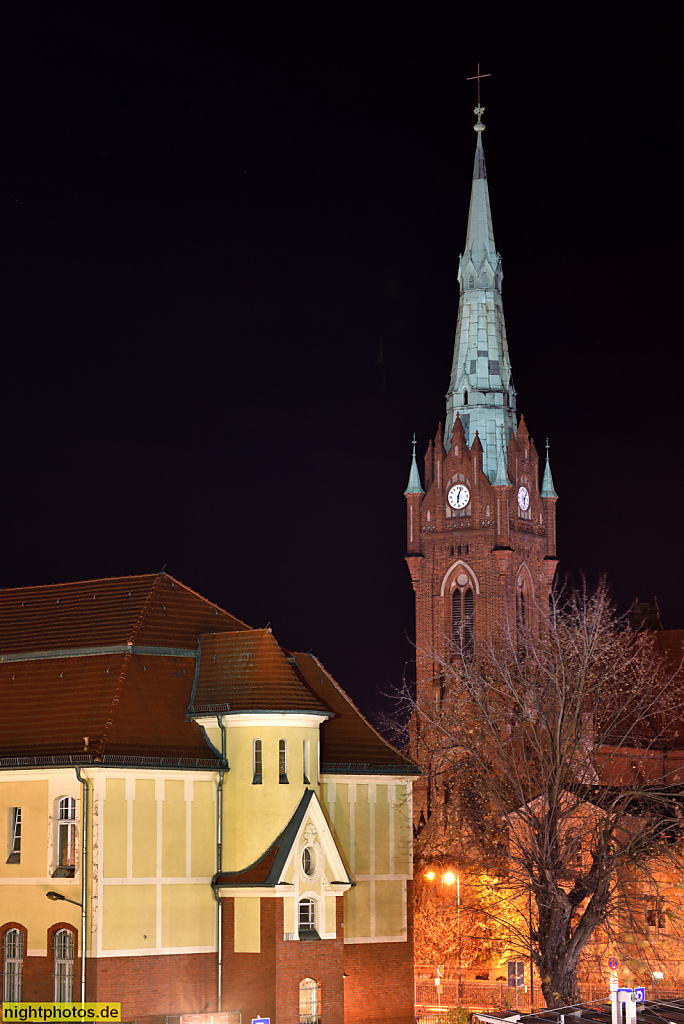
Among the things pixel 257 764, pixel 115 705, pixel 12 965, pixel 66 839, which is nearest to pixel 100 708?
pixel 115 705

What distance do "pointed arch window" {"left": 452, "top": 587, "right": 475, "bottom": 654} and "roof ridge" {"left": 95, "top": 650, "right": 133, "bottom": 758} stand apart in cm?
6121

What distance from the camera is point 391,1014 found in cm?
6347

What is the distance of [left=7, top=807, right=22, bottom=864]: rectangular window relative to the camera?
59.4 meters

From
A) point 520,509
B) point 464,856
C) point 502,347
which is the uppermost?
point 502,347

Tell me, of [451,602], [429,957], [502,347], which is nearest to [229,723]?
[429,957]

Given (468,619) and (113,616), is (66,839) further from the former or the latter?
(468,619)

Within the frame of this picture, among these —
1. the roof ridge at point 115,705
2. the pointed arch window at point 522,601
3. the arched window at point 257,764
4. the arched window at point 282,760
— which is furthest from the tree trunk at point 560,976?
the pointed arch window at point 522,601

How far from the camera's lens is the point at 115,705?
60.0 metres

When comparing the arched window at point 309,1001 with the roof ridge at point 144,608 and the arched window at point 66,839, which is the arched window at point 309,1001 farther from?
the roof ridge at point 144,608

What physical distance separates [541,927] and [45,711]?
17.7 metres

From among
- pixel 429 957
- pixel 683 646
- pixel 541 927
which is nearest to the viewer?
pixel 541 927

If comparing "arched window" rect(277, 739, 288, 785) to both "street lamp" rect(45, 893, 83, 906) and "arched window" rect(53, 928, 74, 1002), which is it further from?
"arched window" rect(53, 928, 74, 1002)

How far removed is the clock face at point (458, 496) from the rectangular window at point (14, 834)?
2725 inches

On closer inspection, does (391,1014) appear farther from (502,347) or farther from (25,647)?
(502,347)
